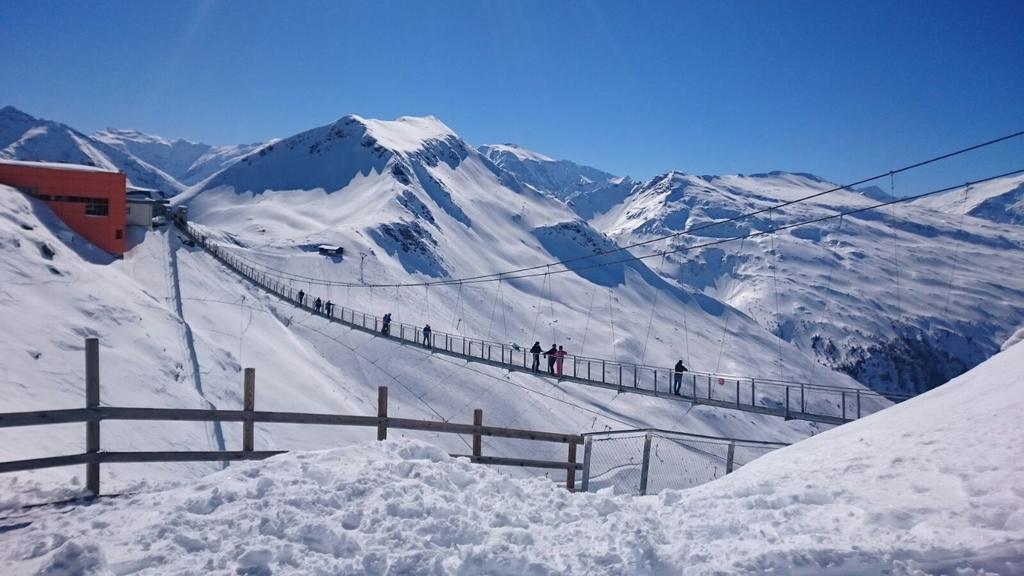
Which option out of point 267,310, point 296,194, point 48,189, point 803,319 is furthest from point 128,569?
point 803,319

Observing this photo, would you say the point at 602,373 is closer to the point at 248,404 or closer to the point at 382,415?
the point at 382,415

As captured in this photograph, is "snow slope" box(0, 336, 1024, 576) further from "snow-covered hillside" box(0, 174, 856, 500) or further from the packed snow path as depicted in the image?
the packed snow path

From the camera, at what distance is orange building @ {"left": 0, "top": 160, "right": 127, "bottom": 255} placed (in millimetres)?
33625

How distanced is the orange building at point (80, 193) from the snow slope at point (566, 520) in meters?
34.7

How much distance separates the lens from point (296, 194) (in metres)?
143

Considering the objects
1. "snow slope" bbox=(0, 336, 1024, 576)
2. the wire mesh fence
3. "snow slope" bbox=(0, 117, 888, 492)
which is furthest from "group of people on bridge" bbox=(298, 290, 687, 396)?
"snow slope" bbox=(0, 336, 1024, 576)

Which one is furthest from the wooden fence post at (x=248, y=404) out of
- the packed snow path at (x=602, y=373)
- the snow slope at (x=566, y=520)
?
the packed snow path at (x=602, y=373)

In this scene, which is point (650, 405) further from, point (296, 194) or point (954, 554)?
point (296, 194)

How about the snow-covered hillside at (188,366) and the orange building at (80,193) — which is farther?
the orange building at (80,193)

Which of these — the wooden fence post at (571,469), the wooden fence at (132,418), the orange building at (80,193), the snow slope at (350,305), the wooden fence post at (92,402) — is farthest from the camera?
the orange building at (80,193)

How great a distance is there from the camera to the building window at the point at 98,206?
34.7 metres

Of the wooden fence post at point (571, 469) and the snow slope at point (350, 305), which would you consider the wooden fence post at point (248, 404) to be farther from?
the wooden fence post at point (571, 469)

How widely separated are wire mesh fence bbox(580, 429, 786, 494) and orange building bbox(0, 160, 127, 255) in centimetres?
3039

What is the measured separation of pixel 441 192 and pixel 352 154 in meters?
26.8
